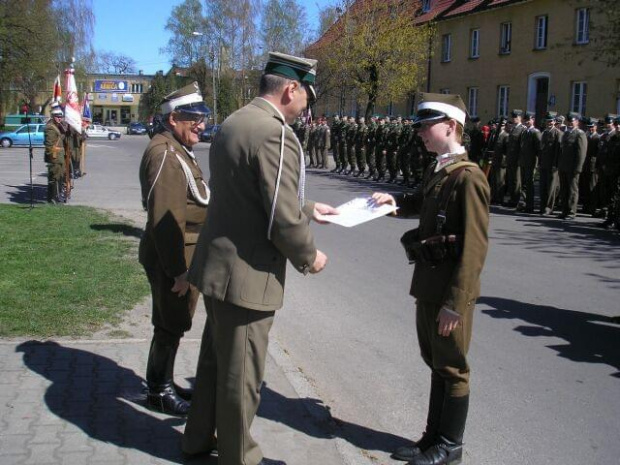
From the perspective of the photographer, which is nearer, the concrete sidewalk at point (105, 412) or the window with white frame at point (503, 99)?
the concrete sidewalk at point (105, 412)

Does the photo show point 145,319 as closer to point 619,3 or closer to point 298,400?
point 298,400

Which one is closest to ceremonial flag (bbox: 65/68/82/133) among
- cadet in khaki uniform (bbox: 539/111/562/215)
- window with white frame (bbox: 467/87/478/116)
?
cadet in khaki uniform (bbox: 539/111/562/215)

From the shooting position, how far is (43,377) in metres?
4.73

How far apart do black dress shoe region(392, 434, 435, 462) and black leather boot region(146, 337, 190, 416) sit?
133cm

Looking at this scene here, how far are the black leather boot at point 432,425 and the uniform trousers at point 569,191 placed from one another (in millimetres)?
11521

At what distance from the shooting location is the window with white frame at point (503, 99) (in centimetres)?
3291

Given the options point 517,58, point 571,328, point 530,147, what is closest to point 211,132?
point 517,58

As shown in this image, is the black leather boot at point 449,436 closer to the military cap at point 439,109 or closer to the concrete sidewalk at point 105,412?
the concrete sidewalk at point 105,412

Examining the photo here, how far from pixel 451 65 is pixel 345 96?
709cm

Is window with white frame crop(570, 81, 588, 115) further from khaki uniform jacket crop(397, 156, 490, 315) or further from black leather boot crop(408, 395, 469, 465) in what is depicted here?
black leather boot crop(408, 395, 469, 465)

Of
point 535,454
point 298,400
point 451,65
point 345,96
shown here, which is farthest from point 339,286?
point 345,96

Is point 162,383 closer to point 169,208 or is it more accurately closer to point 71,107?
point 169,208

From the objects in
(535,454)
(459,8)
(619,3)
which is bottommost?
(535,454)

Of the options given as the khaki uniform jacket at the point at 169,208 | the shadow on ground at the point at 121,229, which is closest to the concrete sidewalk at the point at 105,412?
the khaki uniform jacket at the point at 169,208
